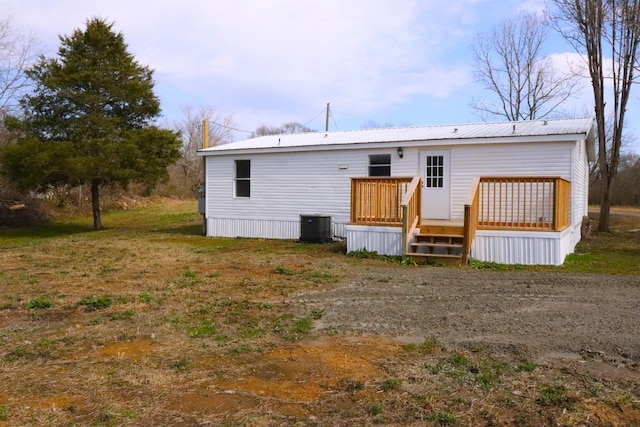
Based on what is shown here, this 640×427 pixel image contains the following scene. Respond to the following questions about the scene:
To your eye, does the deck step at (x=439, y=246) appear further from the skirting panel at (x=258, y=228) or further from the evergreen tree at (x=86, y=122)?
the evergreen tree at (x=86, y=122)

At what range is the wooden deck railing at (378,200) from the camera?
10238mm

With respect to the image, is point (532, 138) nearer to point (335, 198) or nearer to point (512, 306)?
point (335, 198)

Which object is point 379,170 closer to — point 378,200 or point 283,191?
point 378,200

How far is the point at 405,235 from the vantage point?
9617 millimetres

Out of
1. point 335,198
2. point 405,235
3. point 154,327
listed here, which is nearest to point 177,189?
point 335,198

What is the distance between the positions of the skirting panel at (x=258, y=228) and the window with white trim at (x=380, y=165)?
1621mm

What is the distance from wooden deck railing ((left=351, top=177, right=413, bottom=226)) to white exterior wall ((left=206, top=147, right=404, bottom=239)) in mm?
2249

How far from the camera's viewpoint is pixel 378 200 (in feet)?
34.1

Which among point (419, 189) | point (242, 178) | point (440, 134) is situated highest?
point (440, 134)

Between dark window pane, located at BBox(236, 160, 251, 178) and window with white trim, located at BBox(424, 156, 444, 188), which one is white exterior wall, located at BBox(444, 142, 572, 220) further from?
dark window pane, located at BBox(236, 160, 251, 178)

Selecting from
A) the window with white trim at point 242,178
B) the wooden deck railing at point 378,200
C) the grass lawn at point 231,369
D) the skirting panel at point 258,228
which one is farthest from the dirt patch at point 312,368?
the window with white trim at point 242,178

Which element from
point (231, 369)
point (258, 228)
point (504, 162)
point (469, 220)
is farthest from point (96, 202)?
point (231, 369)

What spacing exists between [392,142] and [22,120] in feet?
44.1

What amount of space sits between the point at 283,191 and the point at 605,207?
1122 centimetres
